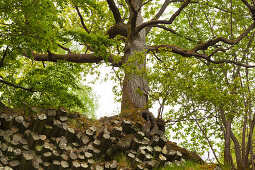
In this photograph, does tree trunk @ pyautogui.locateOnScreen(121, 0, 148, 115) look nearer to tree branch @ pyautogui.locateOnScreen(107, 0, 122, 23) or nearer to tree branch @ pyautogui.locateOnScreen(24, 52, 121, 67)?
tree branch @ pyautogui.locateOnScreen(107, 0, 122, 23)

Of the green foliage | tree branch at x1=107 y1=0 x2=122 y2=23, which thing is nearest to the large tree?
tree branch at x1=107 y1=0 x2=122 y2=23

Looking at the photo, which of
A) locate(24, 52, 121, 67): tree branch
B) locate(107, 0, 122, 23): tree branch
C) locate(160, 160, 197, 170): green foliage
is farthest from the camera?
locate(24, 52, 121, 67): tree branch

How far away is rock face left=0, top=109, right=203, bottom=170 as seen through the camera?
6.18m

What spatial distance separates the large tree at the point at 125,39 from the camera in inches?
269

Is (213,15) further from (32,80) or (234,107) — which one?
(32,80)

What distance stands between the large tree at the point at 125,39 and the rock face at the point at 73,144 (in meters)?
1.09

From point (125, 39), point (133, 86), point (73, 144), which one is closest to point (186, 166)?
point (73, 144)

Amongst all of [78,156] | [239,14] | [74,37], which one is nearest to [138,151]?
[78,156]

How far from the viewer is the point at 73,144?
22.6ft

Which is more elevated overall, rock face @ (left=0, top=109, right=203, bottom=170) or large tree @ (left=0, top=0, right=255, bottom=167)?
large tree @ (left=0, top=0, right=255, bottom=167)

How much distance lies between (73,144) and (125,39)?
6323 mm

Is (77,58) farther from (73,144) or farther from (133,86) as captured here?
(73,144)

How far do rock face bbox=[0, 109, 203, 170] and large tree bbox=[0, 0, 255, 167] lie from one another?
3.57 feet

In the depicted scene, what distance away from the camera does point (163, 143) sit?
765cm
